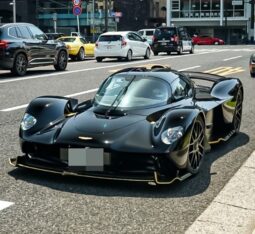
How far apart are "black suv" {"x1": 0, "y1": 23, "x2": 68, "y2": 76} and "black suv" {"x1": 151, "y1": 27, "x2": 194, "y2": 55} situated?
46.6 feet

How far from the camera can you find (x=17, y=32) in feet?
55.5

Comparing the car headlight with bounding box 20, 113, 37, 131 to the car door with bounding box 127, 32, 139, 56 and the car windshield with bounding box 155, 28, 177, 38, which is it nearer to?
the car door with bounding box 127, 32, 139, 56

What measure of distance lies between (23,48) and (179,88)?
37.8 feet

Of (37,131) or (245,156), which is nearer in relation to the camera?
(37,131)

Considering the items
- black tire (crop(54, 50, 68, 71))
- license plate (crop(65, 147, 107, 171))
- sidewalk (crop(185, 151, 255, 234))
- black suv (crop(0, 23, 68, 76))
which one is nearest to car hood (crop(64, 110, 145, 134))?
license plate (crop(65, 147, 107, 171))

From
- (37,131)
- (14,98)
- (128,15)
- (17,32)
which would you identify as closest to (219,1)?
(128,15)

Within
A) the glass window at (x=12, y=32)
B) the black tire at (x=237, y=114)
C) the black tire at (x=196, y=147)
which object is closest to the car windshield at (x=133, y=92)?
the black tire at (x=196, y=147)

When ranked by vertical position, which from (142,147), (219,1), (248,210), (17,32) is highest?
(219,1)

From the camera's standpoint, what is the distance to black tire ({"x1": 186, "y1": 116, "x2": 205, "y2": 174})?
520 cm

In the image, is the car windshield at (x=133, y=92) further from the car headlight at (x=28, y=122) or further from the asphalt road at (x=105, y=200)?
the asphalt road at (x=105, y=200)

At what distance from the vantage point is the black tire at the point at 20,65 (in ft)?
54.0

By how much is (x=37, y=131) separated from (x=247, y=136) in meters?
3.44

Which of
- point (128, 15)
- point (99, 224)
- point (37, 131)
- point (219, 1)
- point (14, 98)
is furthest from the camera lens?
point (128, 15)

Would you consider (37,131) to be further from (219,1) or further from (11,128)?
(219,1)
